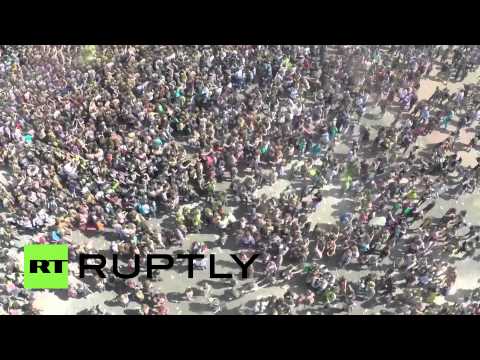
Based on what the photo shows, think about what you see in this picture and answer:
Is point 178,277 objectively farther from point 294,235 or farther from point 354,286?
point 354,286

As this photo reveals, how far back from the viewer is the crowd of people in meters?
19.7

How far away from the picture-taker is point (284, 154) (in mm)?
23375

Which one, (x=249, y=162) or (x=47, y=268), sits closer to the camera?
(x=47, y=268)

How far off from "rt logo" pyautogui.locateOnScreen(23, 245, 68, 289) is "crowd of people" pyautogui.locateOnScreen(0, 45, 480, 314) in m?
0.32

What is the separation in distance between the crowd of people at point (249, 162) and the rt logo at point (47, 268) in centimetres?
32

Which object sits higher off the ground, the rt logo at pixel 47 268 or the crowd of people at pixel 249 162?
the crowd of people at pixel 249 162

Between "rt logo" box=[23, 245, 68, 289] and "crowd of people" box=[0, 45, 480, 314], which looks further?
"crowd of people" box=[0, 45, 480, 314]

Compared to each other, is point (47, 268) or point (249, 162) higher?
point (249, 162)

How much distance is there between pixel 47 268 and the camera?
20781mm

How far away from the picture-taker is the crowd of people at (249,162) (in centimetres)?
1972

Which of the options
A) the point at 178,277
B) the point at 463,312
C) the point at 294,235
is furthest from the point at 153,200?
the point at 463,312

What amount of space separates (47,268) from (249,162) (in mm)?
9481

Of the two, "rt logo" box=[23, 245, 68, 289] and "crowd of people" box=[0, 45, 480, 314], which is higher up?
"crowd of people" box=[0, 45, 480, 314]

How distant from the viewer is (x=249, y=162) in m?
23.0
